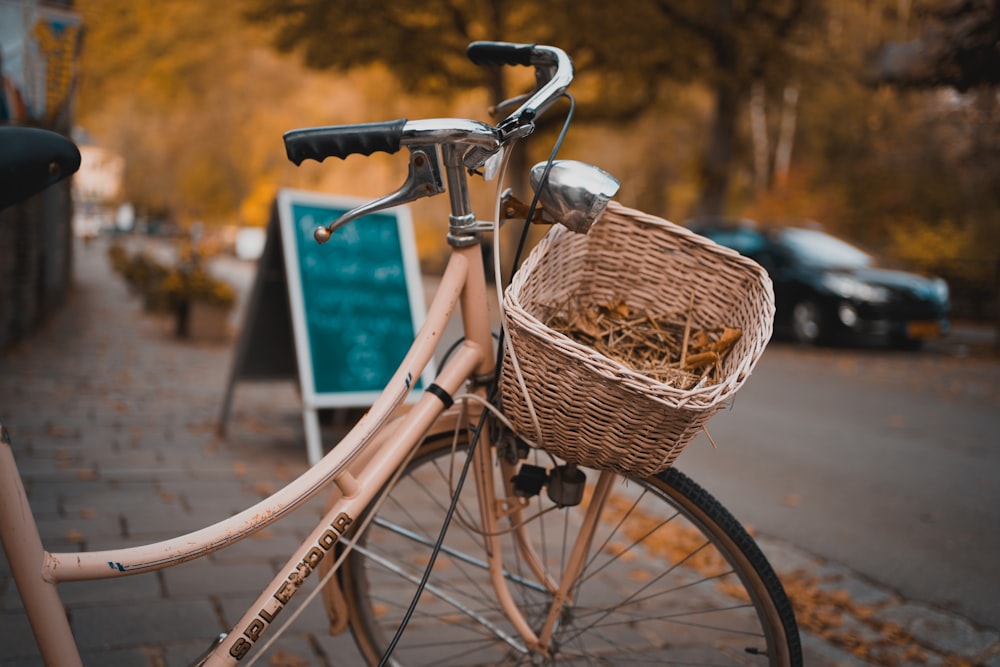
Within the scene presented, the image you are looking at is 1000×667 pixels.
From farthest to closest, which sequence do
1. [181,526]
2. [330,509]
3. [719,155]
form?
[719,155]
[181,526]
[330,509]

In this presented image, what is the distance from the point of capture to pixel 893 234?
22328 mm

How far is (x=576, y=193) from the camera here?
5.75ft

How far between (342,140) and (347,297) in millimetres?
3279

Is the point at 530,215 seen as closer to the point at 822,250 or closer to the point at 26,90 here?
the point at 26,90

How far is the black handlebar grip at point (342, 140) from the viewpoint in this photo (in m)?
1.75

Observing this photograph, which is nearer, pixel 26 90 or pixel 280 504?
pixel 280 504

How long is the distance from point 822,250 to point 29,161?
11.9m

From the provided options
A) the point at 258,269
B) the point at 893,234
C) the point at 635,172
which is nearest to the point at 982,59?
the point at 258,269

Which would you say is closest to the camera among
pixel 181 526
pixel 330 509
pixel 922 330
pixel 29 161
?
pixel 29 161

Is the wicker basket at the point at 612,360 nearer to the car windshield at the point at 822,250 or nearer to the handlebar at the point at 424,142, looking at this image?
the handlebar at the point at 424,142

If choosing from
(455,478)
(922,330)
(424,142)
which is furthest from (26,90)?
(922,330)

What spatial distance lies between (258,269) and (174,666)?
297 centimetres

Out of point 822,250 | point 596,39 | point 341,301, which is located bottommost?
point 822,250

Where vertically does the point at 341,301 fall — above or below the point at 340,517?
→ below
